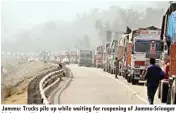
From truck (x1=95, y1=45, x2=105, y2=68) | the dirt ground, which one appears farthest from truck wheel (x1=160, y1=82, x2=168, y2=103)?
truck (x1=95, y1=45, x2=105, y2=68)

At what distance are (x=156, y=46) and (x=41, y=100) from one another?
12576 millimetres

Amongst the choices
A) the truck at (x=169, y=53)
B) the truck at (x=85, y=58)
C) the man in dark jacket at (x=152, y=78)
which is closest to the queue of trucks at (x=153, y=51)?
the truck at (x=169, y=53)

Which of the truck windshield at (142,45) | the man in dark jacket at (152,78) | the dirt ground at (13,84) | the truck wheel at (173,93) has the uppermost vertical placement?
the truck windshield at (142,45)

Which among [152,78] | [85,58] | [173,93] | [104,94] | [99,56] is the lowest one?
[104,94]

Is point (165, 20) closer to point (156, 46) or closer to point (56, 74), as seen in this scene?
point (156, 46)

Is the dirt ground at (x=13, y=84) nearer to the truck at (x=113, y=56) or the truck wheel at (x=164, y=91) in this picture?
the truck wheel at (x=164, y=91)

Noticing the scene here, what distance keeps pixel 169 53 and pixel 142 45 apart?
9926 millimetres

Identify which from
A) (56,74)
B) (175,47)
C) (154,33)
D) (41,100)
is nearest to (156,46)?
(154,33)

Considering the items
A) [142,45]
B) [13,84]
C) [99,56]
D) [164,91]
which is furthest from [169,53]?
[99,56]

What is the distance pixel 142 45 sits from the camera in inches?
997

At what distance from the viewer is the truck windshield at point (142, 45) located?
2512cm

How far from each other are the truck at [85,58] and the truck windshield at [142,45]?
40.0 m

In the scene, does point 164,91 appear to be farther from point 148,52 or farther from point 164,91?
point 148,52

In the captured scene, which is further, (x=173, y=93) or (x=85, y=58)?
(x=85, y=58)
